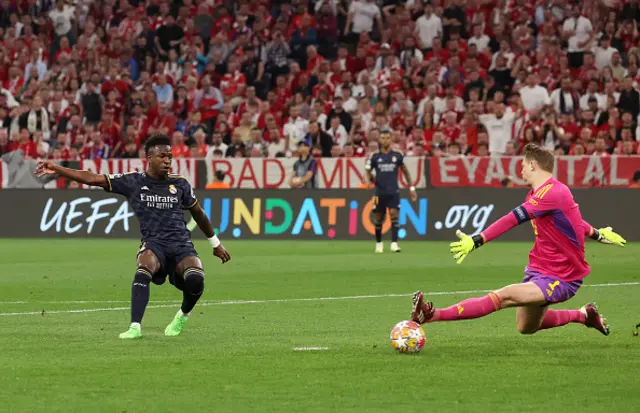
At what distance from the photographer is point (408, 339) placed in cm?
959

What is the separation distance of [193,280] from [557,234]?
124 inches

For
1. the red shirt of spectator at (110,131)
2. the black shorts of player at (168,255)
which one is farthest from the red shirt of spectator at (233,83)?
the black shorts of player at (168,255)

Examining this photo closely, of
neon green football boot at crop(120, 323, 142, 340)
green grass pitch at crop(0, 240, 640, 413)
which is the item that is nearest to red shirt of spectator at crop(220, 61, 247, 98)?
green grass pitch at crop(0, 240, 640, 413)

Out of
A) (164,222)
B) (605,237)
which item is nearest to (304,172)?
(164,222)

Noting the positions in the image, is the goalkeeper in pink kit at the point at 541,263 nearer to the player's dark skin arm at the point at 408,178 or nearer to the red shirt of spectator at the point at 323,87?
the player's dark skin arm at the point at 408,178

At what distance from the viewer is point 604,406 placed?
735cm

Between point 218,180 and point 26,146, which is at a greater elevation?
point 26,146

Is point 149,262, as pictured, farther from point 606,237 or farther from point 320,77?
point 320,77

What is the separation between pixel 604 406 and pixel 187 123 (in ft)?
78.9

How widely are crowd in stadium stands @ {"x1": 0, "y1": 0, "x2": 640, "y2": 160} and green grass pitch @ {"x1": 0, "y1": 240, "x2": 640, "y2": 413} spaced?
915 cm

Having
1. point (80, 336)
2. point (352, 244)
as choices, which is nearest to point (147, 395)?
point (80, 336)

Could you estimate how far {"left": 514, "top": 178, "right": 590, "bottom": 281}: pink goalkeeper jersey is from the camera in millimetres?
9906

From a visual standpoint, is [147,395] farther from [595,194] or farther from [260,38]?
[260,38]

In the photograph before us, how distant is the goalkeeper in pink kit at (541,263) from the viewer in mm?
9758
